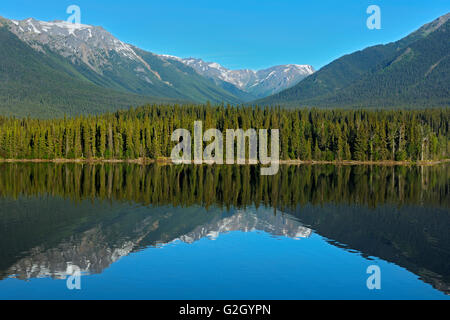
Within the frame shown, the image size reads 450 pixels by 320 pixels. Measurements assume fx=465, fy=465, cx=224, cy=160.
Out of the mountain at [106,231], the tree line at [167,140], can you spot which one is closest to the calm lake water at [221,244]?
the mountain at [106,231]

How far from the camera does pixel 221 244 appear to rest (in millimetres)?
38938

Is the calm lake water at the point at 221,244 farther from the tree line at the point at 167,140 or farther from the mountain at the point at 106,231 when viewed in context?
the tree line at the point at 167,140

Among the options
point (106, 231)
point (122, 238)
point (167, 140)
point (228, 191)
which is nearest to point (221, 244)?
point (122, 238)

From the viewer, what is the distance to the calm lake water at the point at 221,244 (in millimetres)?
27547

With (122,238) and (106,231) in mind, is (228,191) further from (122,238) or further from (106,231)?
(122,238)

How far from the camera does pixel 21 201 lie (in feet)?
194

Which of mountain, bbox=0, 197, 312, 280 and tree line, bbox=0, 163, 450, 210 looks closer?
mountain, bbox=0, 197, 312, 280

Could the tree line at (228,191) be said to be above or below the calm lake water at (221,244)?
above

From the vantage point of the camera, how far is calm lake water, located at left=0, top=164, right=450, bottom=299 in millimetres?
27547

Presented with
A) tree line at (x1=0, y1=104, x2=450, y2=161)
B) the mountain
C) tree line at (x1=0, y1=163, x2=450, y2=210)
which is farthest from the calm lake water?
tree line at (x1=0, y1=104, x2=450, y2=161)

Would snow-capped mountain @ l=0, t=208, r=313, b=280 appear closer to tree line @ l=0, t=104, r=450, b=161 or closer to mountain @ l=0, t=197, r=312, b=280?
mountain @ l=0, t=197, r=312, b=280
